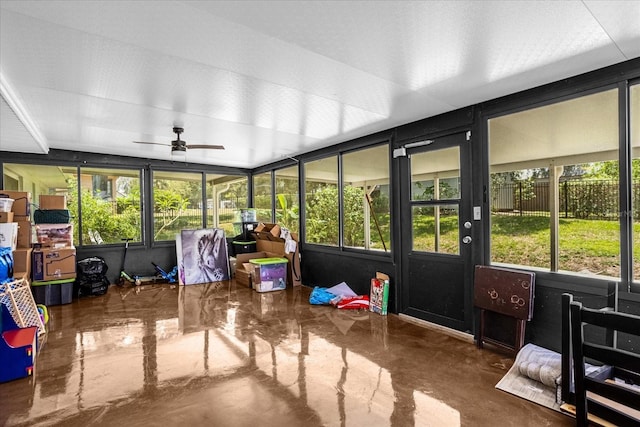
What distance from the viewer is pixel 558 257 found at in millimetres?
3494

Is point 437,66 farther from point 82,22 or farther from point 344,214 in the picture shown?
point 344,214

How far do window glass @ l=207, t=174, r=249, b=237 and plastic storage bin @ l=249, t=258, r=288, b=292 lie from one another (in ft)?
6.72

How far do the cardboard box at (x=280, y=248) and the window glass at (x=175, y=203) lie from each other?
5.73ft

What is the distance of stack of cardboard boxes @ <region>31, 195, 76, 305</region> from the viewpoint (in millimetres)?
5059

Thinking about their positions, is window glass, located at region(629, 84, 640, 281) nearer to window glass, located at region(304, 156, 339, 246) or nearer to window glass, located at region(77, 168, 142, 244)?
window glass, located at region(304, 156, 339, 246)

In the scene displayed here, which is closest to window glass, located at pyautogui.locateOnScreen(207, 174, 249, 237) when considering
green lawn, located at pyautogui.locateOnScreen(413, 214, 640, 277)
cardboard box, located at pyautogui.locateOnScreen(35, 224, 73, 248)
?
cardboard box, located at pyautogui.locateOnScreen(35, 224, 73, 248)

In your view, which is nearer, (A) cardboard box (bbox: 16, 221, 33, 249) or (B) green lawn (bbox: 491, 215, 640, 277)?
(B) green lawn (bbox: 491, 215, 640, 277)

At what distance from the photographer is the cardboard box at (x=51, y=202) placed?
535cm

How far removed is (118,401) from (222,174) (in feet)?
20.0

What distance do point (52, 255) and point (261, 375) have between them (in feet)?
14.0

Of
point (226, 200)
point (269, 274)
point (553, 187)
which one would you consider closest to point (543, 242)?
point (553, 187)

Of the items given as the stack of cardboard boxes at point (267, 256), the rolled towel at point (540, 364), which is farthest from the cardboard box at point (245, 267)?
the rolled towel at point (540, 364)

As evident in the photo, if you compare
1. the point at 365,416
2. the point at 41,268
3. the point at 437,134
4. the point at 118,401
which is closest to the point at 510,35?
the point at 437,134

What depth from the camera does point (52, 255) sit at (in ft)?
16.9
